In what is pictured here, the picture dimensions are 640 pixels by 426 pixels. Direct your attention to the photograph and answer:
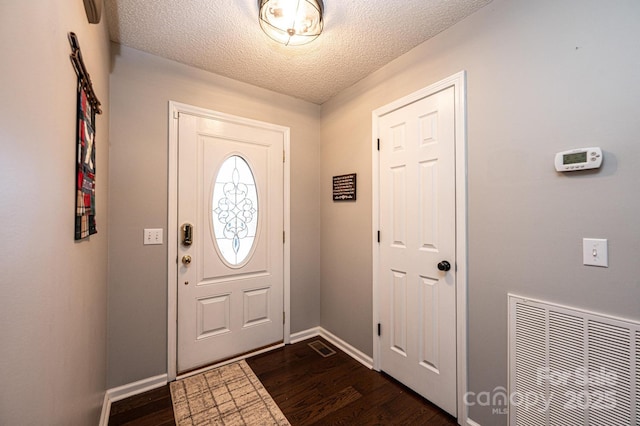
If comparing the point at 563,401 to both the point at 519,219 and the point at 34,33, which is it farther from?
the point at 34,33

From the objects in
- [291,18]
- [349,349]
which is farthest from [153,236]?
[349,349]

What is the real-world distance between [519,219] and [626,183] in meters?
0.42

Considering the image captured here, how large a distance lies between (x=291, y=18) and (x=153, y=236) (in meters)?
1.84

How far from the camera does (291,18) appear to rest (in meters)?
1.56

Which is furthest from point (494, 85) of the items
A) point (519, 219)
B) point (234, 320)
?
point (234, 320)

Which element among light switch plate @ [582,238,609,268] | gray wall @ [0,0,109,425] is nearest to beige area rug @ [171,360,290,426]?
gray wall @ [0,0,109,425]

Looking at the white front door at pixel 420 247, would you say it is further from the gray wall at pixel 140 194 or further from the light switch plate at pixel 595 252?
the gray wall at pixel 140 194

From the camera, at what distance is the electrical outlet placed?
2.00m

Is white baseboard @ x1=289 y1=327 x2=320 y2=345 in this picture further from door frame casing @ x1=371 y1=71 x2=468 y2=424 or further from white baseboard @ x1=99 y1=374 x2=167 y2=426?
door frame casing @ x1=371 y1=71 x2=468 y2=424

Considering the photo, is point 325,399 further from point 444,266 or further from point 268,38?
point 268,38

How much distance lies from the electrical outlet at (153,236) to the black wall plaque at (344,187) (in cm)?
162

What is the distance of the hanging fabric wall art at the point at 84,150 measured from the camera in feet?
3.48

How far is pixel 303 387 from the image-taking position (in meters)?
2.01

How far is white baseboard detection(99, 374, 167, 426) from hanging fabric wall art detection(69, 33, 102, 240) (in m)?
1.31
